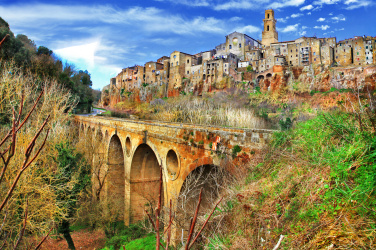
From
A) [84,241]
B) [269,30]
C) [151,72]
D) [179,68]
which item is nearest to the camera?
[84,241]

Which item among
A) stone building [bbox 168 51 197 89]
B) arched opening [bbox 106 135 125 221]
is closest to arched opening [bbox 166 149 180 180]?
arched opening [bbox 106 135 125 221]

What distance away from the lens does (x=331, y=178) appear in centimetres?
358

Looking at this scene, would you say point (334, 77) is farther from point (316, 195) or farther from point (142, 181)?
point (316, 195)

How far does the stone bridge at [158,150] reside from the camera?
764 centimetres

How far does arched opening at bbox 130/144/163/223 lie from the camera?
15836mm

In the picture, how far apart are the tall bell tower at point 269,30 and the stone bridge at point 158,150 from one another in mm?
54608

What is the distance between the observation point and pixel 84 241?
14.6m

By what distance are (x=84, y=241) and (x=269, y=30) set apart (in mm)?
65113

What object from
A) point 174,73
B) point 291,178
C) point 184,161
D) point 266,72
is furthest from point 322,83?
point 291,178

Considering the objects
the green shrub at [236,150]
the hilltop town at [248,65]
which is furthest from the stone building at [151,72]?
the green shrub at [236,150]

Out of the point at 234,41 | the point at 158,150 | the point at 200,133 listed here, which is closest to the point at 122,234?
the point at 158,150

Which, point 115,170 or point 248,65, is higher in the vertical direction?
point 248,65

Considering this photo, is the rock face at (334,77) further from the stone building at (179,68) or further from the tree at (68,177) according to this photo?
the tree at (68,177)

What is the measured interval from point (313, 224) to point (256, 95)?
43.8m
